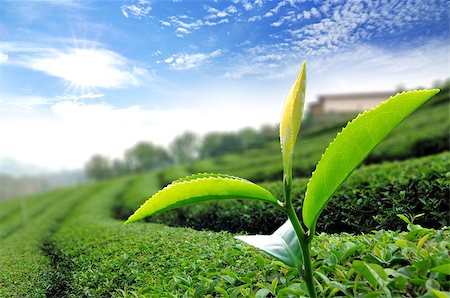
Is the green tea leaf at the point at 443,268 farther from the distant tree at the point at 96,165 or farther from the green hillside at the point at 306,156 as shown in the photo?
the green hillside at the point at 306,156

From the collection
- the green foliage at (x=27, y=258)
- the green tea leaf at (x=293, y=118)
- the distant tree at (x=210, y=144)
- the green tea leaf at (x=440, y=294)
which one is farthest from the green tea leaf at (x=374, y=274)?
the distant tree at (x=210, y=144)

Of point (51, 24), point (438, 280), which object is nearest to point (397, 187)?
point (438, 280)

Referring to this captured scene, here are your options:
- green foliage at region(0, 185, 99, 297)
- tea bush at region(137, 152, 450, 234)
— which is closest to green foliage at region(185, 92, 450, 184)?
tea bush at region(137, 152, 450, 234)

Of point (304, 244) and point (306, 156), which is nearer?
point (304, 244)

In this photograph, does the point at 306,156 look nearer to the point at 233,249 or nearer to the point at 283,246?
the point at 233,249

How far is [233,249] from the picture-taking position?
129cm

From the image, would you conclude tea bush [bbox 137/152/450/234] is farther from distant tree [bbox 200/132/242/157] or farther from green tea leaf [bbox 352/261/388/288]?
distant tree [bbox 200/132/242/157]

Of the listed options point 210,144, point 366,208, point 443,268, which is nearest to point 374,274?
point 443,268

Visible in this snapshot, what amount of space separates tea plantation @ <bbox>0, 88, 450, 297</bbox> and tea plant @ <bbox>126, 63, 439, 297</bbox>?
0.64 ft

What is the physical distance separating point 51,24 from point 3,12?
0.69 feet

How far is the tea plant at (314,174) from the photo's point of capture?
757 millimetres

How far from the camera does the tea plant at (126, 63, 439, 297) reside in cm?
76

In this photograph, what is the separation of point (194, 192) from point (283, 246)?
0.81 ft

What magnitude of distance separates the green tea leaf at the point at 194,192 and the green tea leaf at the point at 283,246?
0.40 feet
